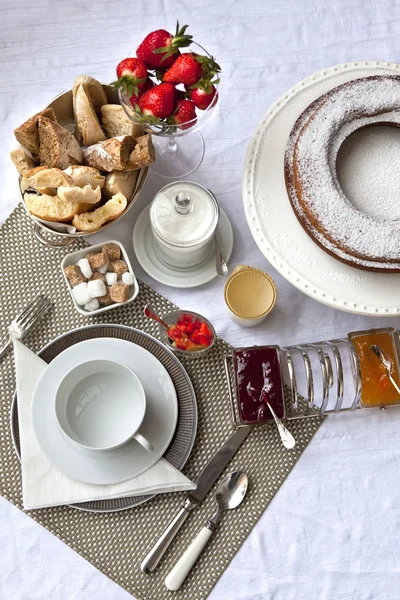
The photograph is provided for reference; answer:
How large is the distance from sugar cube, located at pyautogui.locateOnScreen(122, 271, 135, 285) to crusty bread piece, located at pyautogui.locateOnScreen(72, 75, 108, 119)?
0.89 ft

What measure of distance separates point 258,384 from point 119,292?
0.92 ft

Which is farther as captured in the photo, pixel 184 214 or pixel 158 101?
pixel 184 214

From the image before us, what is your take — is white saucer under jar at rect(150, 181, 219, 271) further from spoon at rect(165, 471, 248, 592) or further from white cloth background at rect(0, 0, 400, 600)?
spoon at rect(165, 471, 248, 592)

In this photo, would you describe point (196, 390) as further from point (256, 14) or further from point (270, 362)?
point (256, 14)

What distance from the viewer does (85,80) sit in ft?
3.59

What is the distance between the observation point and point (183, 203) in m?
1.12

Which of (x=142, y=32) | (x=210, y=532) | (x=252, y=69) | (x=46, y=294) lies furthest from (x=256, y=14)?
(x=210, y=532)

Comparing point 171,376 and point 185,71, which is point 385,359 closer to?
point 171,376

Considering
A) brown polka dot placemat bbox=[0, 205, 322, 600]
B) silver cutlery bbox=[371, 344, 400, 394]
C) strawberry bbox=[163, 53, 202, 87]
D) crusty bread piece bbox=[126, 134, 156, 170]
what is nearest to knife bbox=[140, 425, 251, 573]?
brown polka dot placemat bbox=[0, 205, 322, 600]

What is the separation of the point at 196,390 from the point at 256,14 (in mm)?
715

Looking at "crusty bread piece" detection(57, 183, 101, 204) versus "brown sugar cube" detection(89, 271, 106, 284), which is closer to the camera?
"crusty bread piece" detection(57, 183, 101, 204)

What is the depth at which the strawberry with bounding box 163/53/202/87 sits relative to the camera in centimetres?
102

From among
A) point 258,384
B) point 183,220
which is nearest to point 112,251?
point 183,220

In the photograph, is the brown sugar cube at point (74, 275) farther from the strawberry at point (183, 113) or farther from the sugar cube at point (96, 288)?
the strawberry at point (183, 113)
